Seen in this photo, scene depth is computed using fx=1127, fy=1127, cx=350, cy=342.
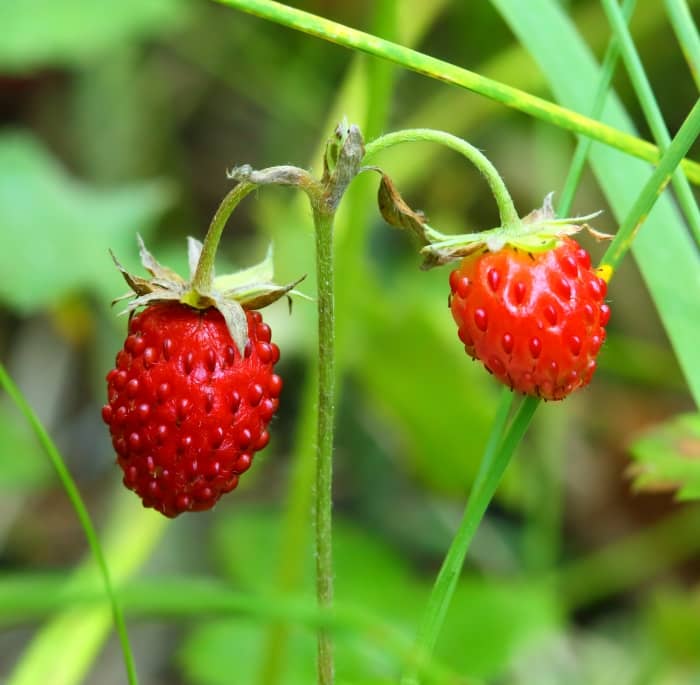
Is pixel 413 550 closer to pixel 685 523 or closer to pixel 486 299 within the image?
pixel 685 523

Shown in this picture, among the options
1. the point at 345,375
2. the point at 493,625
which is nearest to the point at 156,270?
the point at 493,625

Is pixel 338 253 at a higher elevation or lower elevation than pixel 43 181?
lower

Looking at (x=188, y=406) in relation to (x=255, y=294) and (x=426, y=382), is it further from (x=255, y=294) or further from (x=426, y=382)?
(x=426, y=382)

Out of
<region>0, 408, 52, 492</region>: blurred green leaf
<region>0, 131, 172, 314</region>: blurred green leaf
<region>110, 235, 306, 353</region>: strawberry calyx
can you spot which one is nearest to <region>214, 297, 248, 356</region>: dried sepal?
<region>110, 235, 306, 353</region>: strawberry calyx

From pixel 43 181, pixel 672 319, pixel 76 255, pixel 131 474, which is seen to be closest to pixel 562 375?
pixel 672 319

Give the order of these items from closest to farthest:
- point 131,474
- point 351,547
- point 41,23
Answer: point 131,474 < point 351,547 < point 41,23

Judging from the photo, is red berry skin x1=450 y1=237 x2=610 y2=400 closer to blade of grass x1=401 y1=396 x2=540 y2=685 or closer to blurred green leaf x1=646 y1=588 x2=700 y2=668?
blade of grass x1=401 y1=396 x2=540 y2=685

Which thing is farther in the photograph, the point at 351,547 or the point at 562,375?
the point at 351,547
